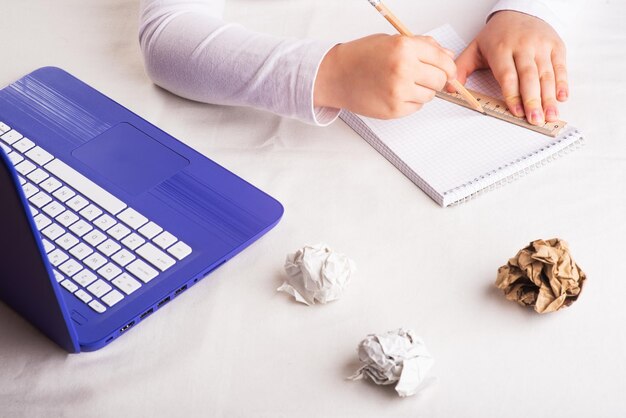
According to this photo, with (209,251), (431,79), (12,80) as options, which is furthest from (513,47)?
(12,80)

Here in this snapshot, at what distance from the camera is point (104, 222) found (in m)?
0.78

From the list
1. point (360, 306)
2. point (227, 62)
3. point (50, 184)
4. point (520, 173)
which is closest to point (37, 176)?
point (50, 184)

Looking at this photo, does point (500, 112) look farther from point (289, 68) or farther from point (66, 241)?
point (66, 241)

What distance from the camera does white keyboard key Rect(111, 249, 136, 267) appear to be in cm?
75

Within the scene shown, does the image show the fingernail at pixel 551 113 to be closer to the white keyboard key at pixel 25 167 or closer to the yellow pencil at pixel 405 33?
the yellow pencil at pixel 405 33

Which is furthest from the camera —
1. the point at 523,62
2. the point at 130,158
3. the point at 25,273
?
the point at 523,62

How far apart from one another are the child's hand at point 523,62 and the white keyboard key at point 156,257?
416 mm

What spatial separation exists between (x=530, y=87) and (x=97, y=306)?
53cm

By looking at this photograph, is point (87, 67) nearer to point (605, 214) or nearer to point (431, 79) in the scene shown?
point (431, 79)

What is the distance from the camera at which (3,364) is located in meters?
0.71

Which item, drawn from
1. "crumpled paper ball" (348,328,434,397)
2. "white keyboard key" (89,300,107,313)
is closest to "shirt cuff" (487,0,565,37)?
"crumpled paper ball" (348,328,434,397)

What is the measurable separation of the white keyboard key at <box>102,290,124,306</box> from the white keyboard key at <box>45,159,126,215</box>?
10 centimetres

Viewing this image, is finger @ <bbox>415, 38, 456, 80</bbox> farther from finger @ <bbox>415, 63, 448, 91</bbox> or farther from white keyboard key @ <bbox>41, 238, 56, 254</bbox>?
white keyboard key @ <bbox>41, 238, 56, 254</bbox>

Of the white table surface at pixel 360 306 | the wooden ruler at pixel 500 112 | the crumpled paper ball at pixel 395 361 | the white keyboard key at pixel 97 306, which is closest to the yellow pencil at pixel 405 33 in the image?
the wooden ruler at pixel 500 112
